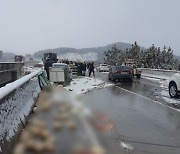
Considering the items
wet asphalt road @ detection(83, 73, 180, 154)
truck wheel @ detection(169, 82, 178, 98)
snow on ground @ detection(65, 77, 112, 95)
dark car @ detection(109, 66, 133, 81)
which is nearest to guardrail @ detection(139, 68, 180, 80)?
dark car @ detection(109, 66, 133, 81)

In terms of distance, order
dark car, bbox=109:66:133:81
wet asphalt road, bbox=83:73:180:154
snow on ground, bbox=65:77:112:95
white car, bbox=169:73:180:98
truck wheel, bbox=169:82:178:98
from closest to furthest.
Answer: wet asphalt road, bbox=83:73:180:154, white car, bbox=169:73:180:98, truck wheel, bbox=169:82:178:98, snow on ground, bbox=65:77:112:95, dark car, bbox=109:66:133:81

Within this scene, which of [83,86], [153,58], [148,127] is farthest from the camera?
[153,58]

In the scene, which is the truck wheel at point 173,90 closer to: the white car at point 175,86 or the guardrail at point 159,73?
the white car at point 175,86

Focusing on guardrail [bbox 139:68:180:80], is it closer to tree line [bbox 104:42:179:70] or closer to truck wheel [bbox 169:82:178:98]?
truck wheel [bbox 169:82:178:98]

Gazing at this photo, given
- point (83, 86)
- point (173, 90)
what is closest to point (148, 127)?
point (173, 90)

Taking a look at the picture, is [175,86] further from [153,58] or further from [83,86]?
[153,58]

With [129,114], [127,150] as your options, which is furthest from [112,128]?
[129,114]

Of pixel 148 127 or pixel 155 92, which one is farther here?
pixel 155 92

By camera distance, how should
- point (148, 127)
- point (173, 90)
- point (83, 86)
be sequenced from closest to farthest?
point (148, 127) → point (173, 90) → point (83, 86)

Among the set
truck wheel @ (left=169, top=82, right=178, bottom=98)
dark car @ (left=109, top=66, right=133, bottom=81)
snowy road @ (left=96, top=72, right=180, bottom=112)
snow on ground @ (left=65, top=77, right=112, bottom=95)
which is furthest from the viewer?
dark car @ (left=109, top=66, right=133, bottom=81)

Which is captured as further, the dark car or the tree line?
the tree line

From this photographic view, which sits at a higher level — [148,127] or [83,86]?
[148,127]

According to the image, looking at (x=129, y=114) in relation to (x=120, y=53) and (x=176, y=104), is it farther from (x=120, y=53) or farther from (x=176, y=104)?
(x=120, y=53)

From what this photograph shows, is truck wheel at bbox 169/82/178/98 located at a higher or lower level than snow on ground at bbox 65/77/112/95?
higher
